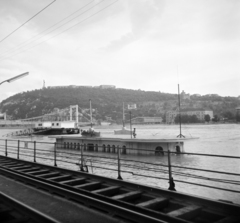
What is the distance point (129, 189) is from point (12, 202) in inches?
115

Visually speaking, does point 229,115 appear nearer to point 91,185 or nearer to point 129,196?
point 91,185

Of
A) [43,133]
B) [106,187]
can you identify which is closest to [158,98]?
[43,133]

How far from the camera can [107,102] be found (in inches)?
5364

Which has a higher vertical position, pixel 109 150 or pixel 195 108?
pixel 195 108

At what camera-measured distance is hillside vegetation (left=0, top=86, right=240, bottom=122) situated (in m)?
129

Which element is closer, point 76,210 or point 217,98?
point 76,210

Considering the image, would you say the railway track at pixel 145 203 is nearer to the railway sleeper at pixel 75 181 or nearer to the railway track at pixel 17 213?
the railway sleeper at pixel 75 181

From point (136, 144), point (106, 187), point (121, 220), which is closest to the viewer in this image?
point (121, 220)

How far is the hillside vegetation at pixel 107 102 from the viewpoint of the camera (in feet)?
422

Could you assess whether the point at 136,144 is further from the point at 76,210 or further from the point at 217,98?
the point at 217,98

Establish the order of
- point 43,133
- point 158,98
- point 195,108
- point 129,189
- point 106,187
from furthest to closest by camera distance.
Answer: point 158,98 → point 195,108 → point 43,133 → point 106,187 → point 129,189

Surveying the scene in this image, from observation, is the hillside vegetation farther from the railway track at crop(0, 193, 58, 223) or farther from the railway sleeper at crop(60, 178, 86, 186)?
the railway track at crop(0, 193, 58, 223)

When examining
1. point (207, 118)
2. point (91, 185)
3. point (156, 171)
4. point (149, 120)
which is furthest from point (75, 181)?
point (149, 120)

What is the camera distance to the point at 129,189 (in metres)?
6.65
